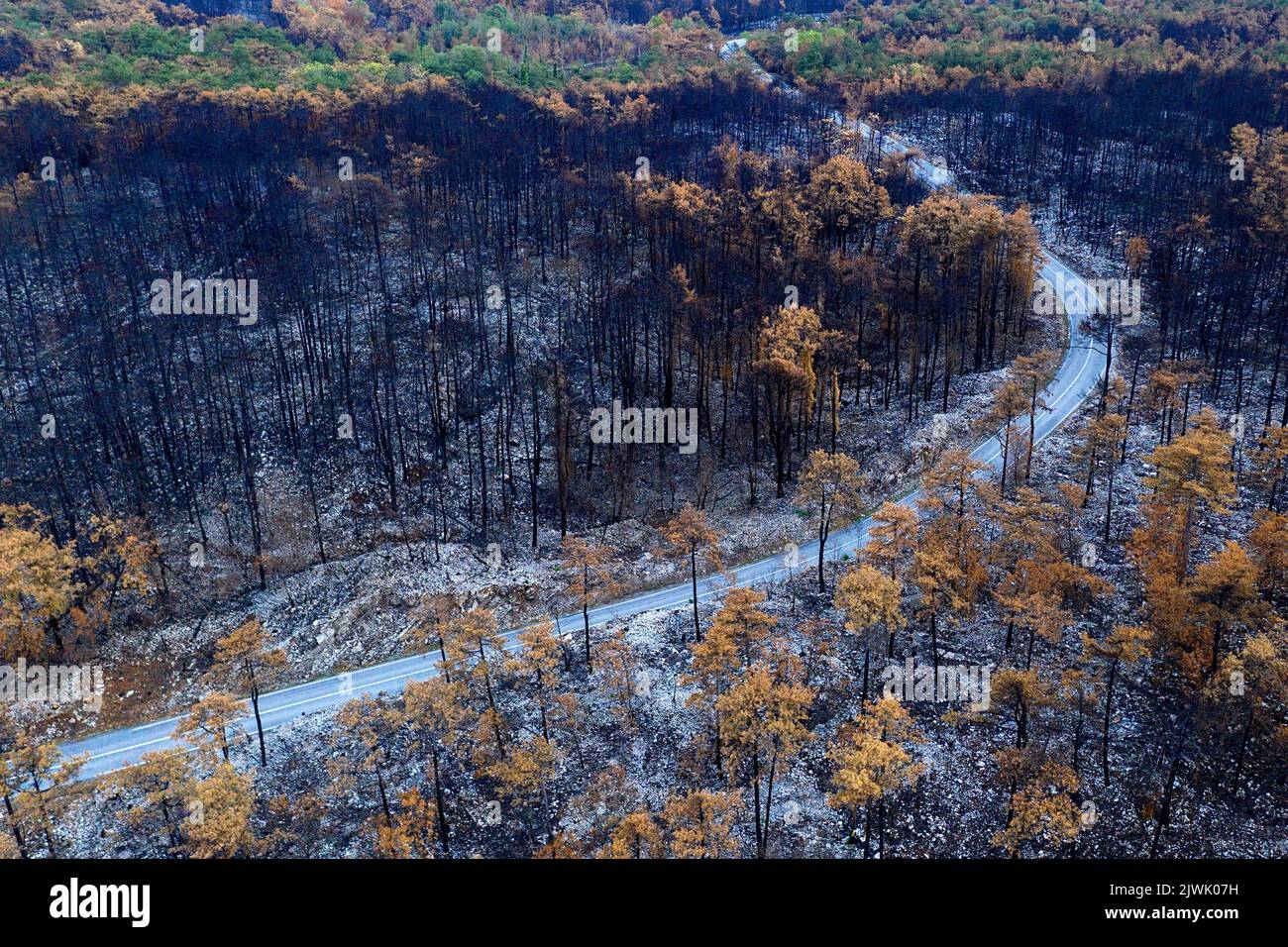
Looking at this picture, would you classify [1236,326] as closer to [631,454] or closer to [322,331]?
[631,454]

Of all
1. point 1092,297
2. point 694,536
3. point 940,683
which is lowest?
point 940,683

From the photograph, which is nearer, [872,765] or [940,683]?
[872,765]

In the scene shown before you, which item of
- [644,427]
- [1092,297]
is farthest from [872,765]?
[1092,297]

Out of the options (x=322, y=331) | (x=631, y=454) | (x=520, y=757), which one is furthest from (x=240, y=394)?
(x=520, y=757)

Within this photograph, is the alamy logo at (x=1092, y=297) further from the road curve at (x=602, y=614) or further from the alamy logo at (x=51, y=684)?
the alamy logo at (x=51, y=684)

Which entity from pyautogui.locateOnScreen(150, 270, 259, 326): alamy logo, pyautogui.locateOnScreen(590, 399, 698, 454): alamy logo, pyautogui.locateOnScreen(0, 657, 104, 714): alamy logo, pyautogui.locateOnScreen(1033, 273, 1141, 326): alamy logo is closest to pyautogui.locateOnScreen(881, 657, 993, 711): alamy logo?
pyautogui.locateOnScreen(590, 399, 698, 454): alamy logo

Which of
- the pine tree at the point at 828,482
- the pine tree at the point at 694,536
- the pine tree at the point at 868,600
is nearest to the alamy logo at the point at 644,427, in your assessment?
the pine tree at the point at 828,482

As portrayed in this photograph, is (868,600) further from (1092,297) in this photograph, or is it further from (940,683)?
(1092,297)
